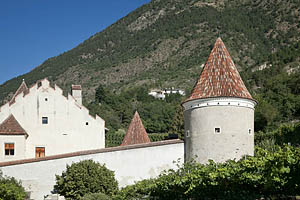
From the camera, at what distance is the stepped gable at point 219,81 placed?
85.7ft

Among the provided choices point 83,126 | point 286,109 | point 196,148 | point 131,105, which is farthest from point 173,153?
point 131,105

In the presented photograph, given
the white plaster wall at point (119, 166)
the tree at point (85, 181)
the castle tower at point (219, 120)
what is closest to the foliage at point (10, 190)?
the white plaster wall at point (119, 166)

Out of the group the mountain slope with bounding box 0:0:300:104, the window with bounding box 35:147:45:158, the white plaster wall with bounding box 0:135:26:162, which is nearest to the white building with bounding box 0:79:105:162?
the window with bounding box 35:147:45:158

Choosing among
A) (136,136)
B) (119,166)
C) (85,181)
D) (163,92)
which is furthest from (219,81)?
(163,92)

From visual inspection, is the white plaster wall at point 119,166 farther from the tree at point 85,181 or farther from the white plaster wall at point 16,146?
the white plaster wall at point 16,146

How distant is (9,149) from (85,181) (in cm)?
999

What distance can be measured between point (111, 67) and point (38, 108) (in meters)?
117

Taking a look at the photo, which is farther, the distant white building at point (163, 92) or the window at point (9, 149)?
the distant white building at point (163, 92)

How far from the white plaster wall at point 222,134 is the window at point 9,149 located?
15183mm

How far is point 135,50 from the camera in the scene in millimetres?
163625

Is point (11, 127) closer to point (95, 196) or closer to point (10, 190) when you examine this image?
point (10, 190)

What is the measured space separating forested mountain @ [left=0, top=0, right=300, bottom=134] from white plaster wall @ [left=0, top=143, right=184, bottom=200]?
75938mm

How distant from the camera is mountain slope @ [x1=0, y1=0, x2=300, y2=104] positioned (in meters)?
138

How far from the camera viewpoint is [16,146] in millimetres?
33656
